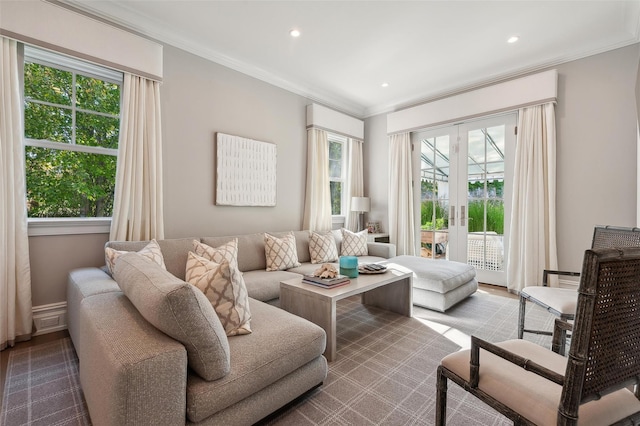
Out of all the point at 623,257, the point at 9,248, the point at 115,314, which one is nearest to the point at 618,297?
the point at 623,257

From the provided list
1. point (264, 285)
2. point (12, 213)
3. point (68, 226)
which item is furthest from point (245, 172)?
point (12, 213)

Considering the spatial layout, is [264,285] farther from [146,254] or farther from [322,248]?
[322,248]

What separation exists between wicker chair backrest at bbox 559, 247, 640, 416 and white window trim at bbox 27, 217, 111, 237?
11.0 ft

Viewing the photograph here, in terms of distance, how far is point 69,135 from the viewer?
2.66 meters

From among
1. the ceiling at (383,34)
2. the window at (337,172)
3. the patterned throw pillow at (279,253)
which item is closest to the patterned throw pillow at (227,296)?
the patterned throw pillow at (279,253)

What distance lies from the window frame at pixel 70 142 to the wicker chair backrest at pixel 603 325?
132 inches

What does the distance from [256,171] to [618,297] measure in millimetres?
3537

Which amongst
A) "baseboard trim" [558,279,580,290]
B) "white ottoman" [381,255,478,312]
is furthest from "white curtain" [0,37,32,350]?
"baseboard trim" [558,279,580,290]

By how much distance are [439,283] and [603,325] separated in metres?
2.16

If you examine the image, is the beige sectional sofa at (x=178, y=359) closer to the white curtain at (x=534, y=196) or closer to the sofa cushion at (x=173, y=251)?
the sofa cushion at (x=173, y=251)

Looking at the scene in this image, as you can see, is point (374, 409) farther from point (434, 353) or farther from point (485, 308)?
point (485, 308)

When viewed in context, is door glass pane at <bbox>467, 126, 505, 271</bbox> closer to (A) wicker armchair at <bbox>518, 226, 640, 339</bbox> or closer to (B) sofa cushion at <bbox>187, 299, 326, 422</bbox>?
(A) wicker armchair at <bbox>518, 226, 640, 339</bbox>

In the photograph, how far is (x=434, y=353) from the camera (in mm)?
2229

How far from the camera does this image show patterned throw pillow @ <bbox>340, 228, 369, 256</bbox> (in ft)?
13.6
